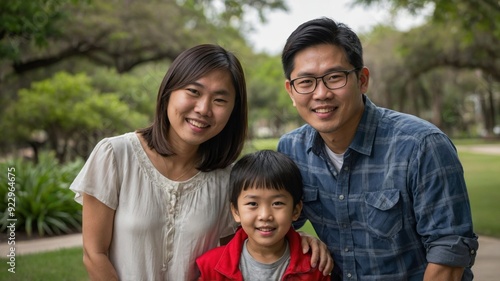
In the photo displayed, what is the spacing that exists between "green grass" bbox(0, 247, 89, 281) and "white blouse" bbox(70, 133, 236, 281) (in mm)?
2642

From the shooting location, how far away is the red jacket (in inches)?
98.3

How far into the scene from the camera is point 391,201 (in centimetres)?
245

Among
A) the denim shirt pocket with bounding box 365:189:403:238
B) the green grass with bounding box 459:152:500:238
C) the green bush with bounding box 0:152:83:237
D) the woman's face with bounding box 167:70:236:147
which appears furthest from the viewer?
the green grass with bounding box 459:152:500:238

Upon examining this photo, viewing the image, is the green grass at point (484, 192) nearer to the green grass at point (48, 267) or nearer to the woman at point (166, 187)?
the green grass at point (48, 267)

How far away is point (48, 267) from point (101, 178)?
128 inches

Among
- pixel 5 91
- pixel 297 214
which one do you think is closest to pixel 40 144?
pixel 5 91

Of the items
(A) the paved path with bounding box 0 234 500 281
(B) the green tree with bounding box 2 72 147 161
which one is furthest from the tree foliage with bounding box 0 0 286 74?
(A) the paved path with bounding box 0 234 500 281

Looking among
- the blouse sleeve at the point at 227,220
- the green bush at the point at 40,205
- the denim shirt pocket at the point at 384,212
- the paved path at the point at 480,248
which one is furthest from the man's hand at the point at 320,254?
the green bush at the point at 40,205

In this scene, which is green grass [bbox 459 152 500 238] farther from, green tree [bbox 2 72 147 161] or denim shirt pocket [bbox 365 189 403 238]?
green tree [bbox 2 72 147 161]

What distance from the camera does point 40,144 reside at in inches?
712

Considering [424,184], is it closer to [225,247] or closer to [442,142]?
[442,142]

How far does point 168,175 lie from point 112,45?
14846 millimetres

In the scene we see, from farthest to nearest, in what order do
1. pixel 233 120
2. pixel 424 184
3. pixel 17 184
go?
1. pixel 17 184
2. pixel 233 120
3. pixel 424 184

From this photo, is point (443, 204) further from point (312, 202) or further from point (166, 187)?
point (166, 187)
